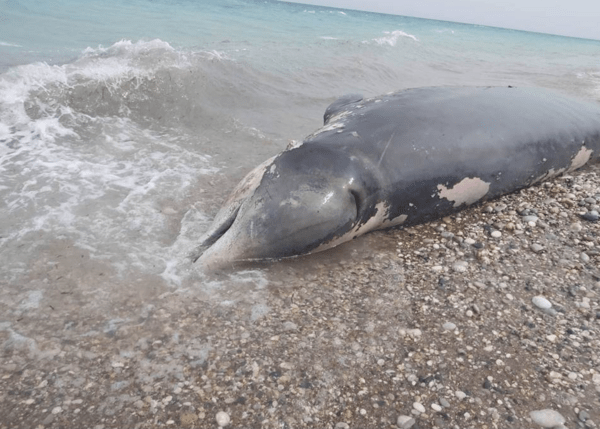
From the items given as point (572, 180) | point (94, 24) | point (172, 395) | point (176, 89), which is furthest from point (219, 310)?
point (94, 24)

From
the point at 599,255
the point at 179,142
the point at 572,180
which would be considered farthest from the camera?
the point at 179,142

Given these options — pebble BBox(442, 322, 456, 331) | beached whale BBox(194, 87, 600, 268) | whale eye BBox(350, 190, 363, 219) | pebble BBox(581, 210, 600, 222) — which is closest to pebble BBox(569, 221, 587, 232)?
pebble BBox(581, 210, 600, 222)

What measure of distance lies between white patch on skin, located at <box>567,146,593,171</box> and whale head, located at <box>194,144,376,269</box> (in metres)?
2.59

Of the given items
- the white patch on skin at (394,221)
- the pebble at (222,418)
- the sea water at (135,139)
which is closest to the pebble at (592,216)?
the white patch on skin at (394,221)

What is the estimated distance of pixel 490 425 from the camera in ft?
7.17

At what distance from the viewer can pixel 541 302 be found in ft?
9.89

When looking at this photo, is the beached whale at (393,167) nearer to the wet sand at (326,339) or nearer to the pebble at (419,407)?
the wet sand at (326,339)

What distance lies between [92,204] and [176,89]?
391 centimetres

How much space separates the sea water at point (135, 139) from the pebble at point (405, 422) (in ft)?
4.43

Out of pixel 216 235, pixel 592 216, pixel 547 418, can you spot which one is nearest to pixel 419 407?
pixel 547 418

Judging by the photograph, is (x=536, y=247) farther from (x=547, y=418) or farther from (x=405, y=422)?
(x=405, y=422)

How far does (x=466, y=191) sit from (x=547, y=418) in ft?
7.00

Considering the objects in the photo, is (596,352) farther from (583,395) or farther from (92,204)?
(92,204)

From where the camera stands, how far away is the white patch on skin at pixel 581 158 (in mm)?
4715
